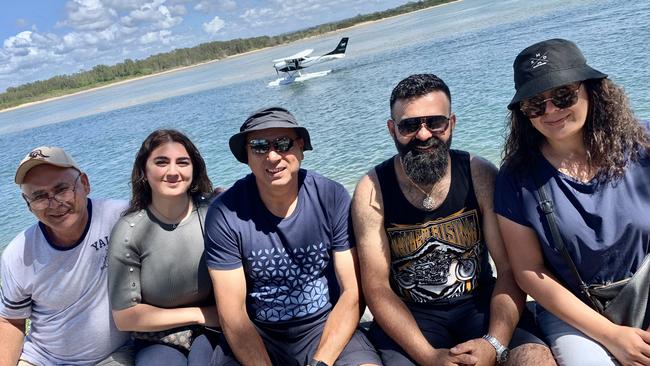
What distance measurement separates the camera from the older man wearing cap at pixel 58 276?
9.48ft

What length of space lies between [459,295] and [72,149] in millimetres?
26615

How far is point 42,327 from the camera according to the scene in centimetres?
304

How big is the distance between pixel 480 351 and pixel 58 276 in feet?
7.85

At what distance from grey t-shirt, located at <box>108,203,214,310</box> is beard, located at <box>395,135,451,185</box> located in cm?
131

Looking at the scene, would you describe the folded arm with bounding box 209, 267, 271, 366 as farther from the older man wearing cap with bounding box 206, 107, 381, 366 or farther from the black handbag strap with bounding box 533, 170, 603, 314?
the black handbag strap with bounding box 533, 170, 603, 314

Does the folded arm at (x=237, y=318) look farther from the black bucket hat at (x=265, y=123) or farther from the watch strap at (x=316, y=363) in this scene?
the black bucket hat at (x=265, y=123)

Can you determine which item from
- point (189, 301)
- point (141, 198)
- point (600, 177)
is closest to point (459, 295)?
point (600, 177)

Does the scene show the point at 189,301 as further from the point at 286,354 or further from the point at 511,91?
the point at 511,91

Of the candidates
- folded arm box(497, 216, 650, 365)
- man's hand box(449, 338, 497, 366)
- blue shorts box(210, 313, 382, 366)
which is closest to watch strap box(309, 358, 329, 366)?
blue shorts box(210, 313, 382, 366)

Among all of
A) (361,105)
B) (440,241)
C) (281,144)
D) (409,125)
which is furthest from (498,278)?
(361,105)

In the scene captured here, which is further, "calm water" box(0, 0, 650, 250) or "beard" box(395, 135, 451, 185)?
"calm water" box(0, 0, 650, 250)

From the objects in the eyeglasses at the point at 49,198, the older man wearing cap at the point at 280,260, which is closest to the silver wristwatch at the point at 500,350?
the older man wearing cap at the point at 280,260

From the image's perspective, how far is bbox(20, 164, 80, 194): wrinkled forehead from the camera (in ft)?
9.45

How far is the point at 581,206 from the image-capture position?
95.2 inches
